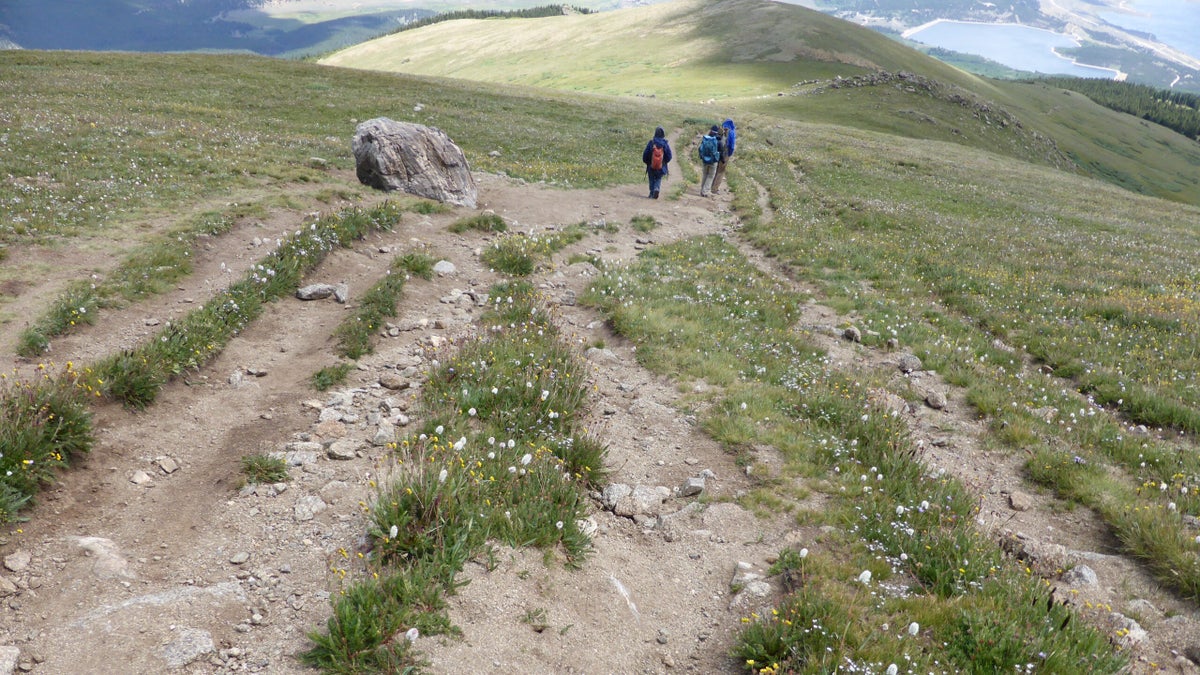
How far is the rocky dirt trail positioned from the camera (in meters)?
4.86

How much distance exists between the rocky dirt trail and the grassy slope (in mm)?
65214

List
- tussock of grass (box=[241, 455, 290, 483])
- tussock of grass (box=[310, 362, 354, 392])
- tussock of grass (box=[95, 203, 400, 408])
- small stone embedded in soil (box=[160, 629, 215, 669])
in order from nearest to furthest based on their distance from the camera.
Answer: small stone embedded in soil (box=[160, 629, 215, 669])
tussock of grass (box=[241, 455, 290, 483])
tussock of grass (box=[95, 203, 400, 408])
tussock of grass (box=[310, 362, 354, 392])

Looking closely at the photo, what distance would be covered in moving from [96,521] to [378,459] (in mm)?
2697

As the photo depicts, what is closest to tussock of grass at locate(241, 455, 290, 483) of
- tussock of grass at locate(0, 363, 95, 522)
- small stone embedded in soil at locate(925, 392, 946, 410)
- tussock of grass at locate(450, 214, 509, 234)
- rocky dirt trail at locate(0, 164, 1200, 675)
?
rocky dirt trail at locate(0, 164, 1200, 675)

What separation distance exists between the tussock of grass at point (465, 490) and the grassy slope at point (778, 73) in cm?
6548

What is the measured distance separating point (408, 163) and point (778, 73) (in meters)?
100

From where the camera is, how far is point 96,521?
5867 millimetres

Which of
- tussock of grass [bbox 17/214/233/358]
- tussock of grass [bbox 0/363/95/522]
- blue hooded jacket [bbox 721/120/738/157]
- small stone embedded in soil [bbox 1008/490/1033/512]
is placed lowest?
small stone embedded in soil [bbox 1008/490/1033/512]

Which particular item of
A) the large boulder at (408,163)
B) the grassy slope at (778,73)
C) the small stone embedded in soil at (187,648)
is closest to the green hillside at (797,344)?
the small stone embedded in soil at (187,648)

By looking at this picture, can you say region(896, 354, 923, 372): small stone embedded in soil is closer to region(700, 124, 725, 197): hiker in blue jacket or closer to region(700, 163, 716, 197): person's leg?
region(700, 124, 725, 197): hiker in blue jacket

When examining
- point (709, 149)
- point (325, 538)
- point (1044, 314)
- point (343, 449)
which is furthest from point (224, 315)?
point (709, 149)

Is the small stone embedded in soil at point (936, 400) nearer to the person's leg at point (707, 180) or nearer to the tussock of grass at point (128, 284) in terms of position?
the tussock of grass at point (128, 284)

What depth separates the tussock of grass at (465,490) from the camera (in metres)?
4.80

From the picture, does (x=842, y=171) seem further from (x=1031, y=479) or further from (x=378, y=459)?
(x=378, y=459)
